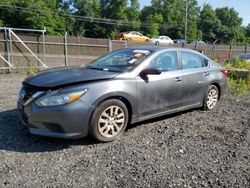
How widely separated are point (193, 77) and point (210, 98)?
0.96 metres

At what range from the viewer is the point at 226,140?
457cm

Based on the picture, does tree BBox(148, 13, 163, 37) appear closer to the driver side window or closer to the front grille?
the driver side window

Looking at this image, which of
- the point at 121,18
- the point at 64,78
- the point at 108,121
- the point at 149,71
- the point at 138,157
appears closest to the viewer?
the point at 138,157

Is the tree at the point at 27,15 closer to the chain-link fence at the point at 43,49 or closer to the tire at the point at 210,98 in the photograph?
the chain-link fence at the point at 43,49

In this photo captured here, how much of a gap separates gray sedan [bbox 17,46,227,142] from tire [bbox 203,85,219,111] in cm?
31

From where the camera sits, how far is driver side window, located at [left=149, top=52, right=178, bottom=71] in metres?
4.99

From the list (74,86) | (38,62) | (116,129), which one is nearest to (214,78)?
(116,129)

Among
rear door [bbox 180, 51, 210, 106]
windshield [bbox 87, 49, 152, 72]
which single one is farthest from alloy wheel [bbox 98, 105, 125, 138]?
rear door [bbox 180, 51, 210, 106]

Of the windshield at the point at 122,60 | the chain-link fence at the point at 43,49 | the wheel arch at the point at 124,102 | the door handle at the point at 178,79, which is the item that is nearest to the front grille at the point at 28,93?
the wheel arch at the point at 124,102

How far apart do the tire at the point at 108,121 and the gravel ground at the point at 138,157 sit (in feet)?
0.48

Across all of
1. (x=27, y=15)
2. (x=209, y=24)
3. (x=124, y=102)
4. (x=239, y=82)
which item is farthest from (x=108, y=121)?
(x=209, y=24)

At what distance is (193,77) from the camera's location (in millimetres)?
5648

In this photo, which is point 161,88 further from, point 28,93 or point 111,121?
point 28,93

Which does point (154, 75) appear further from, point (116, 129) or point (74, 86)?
point (74, 86)
